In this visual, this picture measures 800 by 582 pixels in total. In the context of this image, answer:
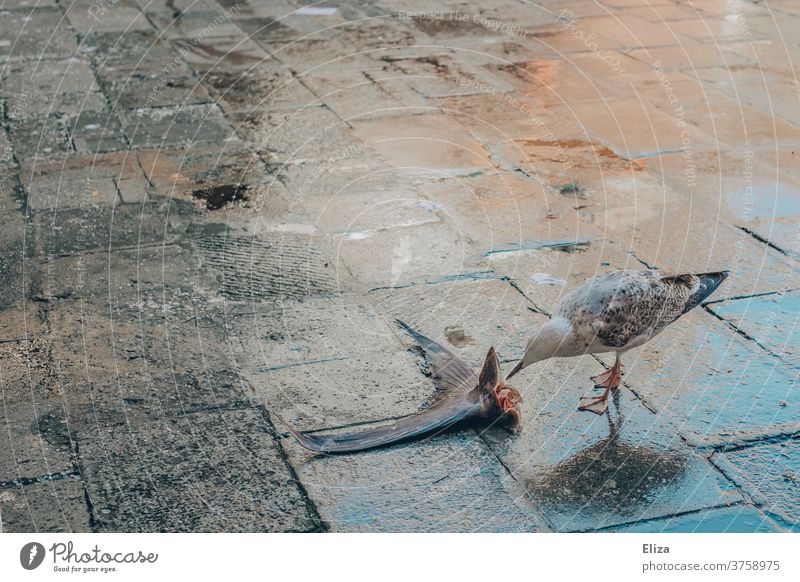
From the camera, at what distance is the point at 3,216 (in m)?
6.51

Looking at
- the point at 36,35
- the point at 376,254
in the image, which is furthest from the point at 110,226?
the point at 36,35

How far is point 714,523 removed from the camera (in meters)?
3.88

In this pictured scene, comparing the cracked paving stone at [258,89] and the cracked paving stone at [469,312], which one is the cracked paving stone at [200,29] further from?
the cracked paving stone at [469,312]

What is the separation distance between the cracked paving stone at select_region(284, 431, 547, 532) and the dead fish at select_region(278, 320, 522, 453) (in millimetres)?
49

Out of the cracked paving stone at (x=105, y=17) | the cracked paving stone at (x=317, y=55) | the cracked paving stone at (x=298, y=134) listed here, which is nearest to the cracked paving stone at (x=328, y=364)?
the cracked paving stone at (x=298, y=134)

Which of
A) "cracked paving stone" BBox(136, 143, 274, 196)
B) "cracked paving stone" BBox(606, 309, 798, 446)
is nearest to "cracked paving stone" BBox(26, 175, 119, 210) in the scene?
"cracked paving stone" BBox(136, 143, 274, 196)

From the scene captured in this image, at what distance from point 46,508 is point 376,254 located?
2745mm

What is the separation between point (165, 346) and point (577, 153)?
12.2 feet

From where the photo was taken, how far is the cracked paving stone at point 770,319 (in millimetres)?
5080

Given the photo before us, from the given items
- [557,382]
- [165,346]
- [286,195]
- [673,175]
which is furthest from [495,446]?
[673,175]

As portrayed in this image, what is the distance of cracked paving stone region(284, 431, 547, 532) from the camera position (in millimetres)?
3889

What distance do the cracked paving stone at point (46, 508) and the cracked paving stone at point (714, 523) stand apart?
206cm

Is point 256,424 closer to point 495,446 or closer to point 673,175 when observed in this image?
point 495,446

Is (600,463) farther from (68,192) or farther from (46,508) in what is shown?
(68,192)
